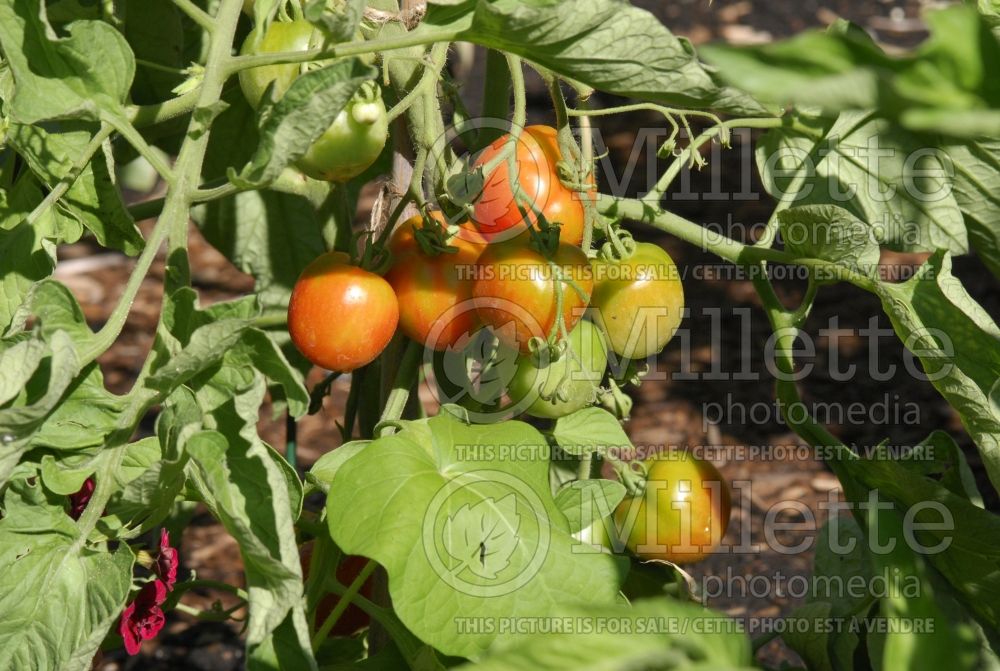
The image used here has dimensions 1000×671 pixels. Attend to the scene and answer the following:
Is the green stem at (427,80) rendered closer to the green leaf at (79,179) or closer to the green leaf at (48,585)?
the green leaf at (79,179)

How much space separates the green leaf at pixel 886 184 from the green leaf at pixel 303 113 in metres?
0.50

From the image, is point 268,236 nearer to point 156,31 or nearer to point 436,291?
point 156,31

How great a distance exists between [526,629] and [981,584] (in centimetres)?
36

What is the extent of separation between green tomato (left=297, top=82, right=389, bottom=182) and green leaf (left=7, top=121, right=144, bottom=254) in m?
0.14

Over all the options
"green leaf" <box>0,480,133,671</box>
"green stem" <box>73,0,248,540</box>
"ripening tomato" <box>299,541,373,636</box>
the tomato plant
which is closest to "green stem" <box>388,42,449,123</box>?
the tomato plant

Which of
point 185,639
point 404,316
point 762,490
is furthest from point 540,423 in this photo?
point 404,316

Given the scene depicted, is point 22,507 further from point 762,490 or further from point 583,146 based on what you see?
point 762,490

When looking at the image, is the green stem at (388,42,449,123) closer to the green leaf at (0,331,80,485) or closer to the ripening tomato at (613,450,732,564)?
the green leaf at (0,331,80,485)

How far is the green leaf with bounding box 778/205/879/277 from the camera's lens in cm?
74

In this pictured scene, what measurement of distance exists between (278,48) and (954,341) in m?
0.52

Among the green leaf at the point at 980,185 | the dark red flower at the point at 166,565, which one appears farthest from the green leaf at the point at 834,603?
the dark red flower at the point at 166,565

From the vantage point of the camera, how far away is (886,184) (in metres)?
0.94

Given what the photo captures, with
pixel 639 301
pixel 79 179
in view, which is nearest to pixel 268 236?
pixel 79 179

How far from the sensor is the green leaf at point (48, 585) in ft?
2.03
